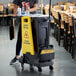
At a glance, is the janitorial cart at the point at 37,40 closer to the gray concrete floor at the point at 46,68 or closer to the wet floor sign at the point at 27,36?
the wet floor sign at the point at 27,36

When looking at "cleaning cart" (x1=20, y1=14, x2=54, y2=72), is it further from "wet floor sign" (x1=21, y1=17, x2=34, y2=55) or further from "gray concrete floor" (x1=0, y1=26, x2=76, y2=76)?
"gray concrete floor" (x1=0, y1=26, x2=76, y2=76)

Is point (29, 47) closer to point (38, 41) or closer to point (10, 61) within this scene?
point (38, 41)

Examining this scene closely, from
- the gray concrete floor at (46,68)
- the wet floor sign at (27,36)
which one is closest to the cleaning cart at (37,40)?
the wet floor sign at (27,36)

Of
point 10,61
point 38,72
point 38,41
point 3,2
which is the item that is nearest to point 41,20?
point 38,41

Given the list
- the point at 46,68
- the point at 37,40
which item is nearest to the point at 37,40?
the point at 37,40

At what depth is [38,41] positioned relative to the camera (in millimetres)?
5383

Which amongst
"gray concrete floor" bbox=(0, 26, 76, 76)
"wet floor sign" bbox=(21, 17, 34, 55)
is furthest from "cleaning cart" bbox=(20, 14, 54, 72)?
"gray concrete floor" bbox=(0, 26, 76, 76)

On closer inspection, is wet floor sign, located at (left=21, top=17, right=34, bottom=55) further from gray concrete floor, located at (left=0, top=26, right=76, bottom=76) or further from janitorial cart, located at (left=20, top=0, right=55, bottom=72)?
gray concrete floor, located at (left=0, top=26, right=76, bottom=76)

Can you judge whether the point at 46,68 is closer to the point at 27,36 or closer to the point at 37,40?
the point at 37,40

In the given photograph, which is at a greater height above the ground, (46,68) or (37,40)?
(37,40)

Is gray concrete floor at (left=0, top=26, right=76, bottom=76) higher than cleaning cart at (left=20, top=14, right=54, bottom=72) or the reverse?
the reverse

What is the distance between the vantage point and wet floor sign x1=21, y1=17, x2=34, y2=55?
211 inches

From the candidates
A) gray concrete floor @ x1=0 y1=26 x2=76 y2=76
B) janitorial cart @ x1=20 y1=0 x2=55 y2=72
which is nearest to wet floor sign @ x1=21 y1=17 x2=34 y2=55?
janitorial cart @ x1=20 y1=0 x2=55 y2=72

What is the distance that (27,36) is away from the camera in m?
5.45
